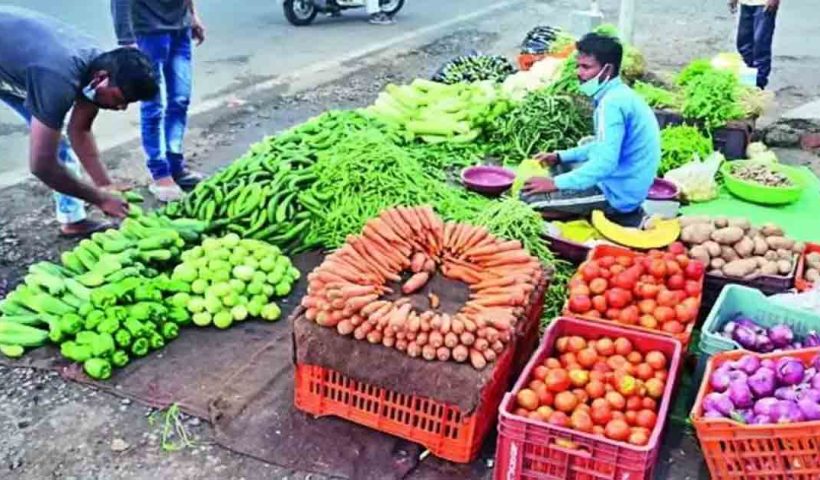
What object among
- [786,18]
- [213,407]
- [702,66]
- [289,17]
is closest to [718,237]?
[213,407]

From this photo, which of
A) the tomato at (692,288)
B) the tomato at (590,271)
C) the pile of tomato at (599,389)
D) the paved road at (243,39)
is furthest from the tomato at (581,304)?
the paved road at (243,39)

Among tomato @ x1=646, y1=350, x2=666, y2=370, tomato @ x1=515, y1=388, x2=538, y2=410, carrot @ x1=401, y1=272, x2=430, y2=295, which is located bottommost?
tomato @ x1=646, y1=350, x2=666, y2=370

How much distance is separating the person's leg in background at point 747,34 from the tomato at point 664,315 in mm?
6030

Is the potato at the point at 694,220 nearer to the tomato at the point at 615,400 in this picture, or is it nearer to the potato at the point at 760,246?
the potato at the point at 760,246

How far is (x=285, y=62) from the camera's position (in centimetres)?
1022

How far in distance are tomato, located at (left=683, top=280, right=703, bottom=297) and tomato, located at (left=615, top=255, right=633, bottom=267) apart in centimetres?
28

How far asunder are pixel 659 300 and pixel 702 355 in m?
0.32

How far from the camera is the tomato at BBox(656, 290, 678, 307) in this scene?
12.8ft

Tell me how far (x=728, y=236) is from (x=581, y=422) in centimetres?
190

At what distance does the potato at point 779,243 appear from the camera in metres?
4.56

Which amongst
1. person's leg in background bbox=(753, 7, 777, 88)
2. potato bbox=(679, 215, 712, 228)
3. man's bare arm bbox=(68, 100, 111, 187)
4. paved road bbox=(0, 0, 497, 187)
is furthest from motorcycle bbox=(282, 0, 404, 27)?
potato bbox=(679, 215, 712, 228)

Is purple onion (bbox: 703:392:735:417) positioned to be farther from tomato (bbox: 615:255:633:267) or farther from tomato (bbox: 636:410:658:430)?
tomato (bbox: 615:255:633:267)

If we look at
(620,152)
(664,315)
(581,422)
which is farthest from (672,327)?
(620,152)

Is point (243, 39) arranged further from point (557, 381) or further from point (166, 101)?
point (557, 381)
